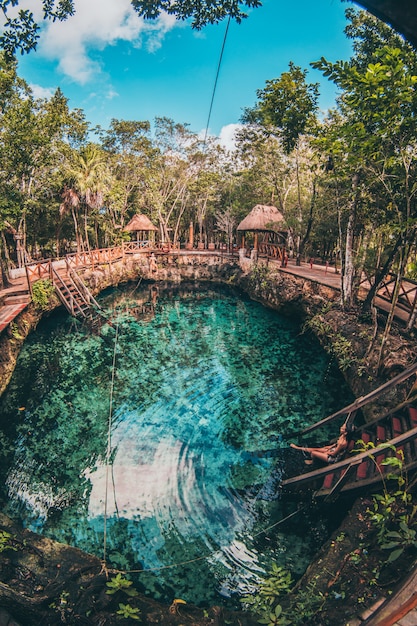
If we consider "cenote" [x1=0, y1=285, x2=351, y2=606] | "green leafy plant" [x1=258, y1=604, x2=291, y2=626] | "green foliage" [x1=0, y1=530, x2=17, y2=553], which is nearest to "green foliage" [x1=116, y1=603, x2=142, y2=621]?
"cenote" [x1=0, y1=285, x2=351, y2=606]

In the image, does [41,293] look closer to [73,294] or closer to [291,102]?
[73,294]

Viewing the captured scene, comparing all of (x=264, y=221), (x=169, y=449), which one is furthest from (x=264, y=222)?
(x=169, y=449)

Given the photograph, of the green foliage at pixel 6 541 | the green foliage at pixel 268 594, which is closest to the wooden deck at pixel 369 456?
the green foliage at pixel 268 594

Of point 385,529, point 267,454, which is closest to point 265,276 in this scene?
point 267,454

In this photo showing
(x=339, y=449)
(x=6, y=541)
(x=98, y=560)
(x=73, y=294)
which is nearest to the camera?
(x=6, y=541)

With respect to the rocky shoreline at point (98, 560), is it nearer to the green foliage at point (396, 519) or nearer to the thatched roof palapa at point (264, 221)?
the green foliage at point (396, 519)

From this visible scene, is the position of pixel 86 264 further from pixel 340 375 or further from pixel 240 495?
pixel 240 495
